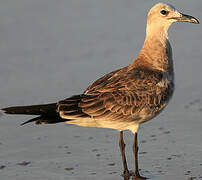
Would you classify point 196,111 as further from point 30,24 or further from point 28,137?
point 30,24

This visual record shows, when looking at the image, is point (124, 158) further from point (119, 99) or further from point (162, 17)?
point (162, 17)

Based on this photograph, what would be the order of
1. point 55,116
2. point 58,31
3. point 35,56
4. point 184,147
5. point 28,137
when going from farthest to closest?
point 58,31, point 35,56, point 28,137, point 184,147, point 55,116

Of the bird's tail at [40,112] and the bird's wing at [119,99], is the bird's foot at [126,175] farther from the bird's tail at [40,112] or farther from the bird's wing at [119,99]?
the bird's tail at [40,112]

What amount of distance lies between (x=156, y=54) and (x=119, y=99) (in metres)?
1.04

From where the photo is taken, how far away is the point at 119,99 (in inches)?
317

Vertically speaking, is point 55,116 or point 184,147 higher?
point 55,116

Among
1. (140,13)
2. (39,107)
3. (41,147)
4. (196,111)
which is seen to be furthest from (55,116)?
(140,13)

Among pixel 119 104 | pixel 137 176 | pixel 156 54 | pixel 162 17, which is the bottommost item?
pixel 137 176

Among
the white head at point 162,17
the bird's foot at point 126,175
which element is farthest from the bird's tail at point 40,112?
the white head at point 162,17

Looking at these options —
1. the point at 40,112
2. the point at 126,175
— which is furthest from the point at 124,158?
the point at 40,112

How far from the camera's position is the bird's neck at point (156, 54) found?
8547 millimetres

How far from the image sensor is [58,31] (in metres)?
13.1

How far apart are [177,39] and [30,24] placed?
3339 mm

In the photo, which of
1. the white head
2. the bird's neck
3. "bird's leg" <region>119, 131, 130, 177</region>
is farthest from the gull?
the white head
